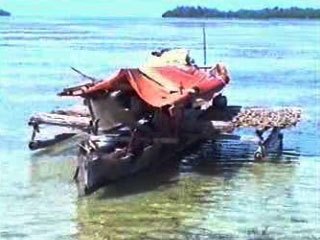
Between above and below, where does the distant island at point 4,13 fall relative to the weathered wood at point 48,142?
below

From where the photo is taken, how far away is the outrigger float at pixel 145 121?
20812 mm

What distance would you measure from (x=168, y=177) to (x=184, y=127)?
2.16 m

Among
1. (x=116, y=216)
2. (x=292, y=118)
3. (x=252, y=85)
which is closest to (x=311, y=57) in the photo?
(x=252, y=85)

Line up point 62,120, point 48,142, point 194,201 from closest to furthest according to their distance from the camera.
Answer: point 194,201
point 62,120
point 48,142

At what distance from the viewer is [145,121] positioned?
23.0 meters

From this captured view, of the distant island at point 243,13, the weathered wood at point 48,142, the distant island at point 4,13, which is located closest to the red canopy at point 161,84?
the weathered wood at point 48,142

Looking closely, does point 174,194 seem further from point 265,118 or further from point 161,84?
point 265,118

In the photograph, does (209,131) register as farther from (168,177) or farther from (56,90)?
(56,90)

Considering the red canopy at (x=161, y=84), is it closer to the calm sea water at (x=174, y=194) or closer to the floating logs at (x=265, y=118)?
the floating logs at (x=265, y=118)

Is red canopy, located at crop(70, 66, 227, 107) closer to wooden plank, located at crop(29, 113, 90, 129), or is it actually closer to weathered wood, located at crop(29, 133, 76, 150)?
wooden plank, located at crop(29, 113, 90, 129)

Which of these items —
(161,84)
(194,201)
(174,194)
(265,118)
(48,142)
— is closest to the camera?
(194,201)

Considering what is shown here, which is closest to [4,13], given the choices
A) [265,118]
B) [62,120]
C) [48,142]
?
[48,142]

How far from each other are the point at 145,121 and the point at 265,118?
10.8ft

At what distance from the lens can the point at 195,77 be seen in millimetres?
25641
